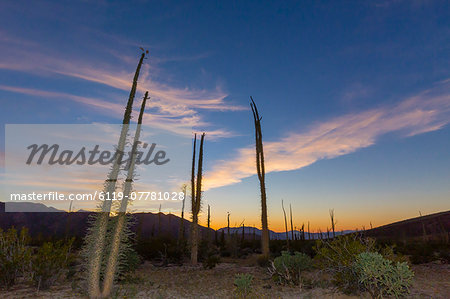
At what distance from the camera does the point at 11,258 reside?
852 cm

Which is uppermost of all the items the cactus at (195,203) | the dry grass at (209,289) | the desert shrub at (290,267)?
the cactus at (195,203)

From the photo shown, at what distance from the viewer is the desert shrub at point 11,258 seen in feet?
26.7

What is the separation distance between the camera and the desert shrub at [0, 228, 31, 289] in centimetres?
812

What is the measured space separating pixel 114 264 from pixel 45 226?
54.9 m

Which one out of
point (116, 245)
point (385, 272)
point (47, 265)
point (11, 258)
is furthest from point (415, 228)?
point (11, 258)

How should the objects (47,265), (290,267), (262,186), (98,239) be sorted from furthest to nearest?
(262,186)
(290,267)
(47,265)
(98,239)

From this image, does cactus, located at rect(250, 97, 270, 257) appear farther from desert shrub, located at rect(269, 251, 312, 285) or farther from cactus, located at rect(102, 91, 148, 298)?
cactus, located at rect(102, 91, 148, 298)

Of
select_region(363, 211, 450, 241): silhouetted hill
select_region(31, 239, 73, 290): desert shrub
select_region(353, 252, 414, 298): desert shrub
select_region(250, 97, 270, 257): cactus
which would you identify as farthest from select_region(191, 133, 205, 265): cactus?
select_region(363, 211, 450, 241): silhouetted hill

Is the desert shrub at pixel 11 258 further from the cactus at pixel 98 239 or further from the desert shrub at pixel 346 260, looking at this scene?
the desert shrub at pixel 346 260

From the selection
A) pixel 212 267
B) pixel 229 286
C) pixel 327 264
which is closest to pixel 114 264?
pixel 229 286

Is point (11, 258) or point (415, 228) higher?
point (415, 228)

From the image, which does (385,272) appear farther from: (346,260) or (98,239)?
(98,239)

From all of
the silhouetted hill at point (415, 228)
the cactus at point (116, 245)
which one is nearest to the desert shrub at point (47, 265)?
the cactus at point (116, 245)

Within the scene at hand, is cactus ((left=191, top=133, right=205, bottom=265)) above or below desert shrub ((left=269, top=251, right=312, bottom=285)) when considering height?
above
